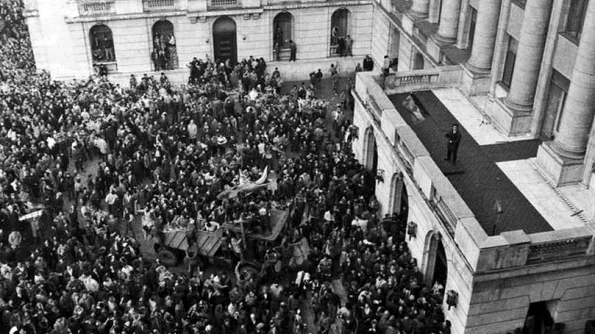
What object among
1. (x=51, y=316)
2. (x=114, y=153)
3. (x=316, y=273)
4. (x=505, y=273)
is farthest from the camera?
(x=114, y=153)

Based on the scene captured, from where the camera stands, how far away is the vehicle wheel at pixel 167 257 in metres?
35.9

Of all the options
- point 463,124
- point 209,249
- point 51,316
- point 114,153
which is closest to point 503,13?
point 463,124

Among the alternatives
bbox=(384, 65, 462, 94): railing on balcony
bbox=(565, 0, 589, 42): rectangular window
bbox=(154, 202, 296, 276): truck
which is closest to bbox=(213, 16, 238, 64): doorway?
bbox=(384, 65, 462, 94): railing on balcony

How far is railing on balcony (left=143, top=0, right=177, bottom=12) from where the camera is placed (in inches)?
2082

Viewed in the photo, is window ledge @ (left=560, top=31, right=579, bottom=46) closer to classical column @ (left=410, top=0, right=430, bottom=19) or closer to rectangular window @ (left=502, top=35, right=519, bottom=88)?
rectangular window @ (left=502, top=35, right=519, bottom=88)

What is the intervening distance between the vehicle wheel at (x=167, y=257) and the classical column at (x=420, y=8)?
23.9 m

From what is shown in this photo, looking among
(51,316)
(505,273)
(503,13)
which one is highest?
(503,13)

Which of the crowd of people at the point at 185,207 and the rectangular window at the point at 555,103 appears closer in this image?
the crowd of people at the point at 185,207

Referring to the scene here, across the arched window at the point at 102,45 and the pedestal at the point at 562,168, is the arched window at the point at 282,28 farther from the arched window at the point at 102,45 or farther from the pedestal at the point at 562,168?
the pedestal at the point at 562,168

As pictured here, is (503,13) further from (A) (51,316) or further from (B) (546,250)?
(A) (51,316)

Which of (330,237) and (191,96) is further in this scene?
(191,96)

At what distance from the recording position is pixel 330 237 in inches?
1375

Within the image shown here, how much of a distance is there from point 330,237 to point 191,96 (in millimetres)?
19137

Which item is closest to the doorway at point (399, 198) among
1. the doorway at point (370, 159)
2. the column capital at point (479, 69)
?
the doorway at point (370, 159)
